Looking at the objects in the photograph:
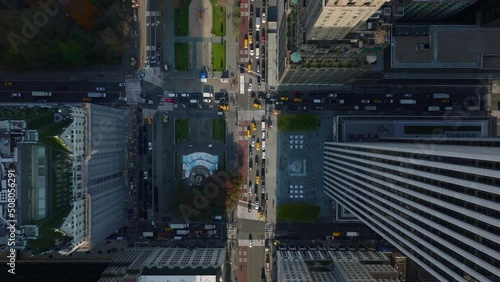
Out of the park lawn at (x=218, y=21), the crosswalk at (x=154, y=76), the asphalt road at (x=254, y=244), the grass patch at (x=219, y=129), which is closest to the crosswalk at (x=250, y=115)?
the grass patch at (x=219, y=129)

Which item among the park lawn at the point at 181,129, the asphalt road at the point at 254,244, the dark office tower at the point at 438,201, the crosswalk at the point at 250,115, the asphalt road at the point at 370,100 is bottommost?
the asphalt road at the point at 254,244

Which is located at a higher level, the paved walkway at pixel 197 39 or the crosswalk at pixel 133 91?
the paved walkway at pixel 197 39

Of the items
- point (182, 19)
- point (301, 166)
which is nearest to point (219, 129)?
point (301, 166)

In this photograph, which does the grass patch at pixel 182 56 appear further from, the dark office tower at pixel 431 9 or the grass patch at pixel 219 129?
the dark office tower at pixel 431 9

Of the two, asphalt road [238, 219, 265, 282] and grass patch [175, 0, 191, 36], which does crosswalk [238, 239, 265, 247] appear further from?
grass patch [175, 0, 191, 36]

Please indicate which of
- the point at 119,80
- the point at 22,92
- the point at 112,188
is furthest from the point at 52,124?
the point at 22,92

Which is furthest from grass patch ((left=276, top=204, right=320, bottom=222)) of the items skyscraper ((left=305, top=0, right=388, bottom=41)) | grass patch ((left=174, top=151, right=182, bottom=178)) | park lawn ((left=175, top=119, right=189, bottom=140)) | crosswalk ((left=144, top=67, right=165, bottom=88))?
skyscraper ((left=305, top=0, right=388, bottom=41))
